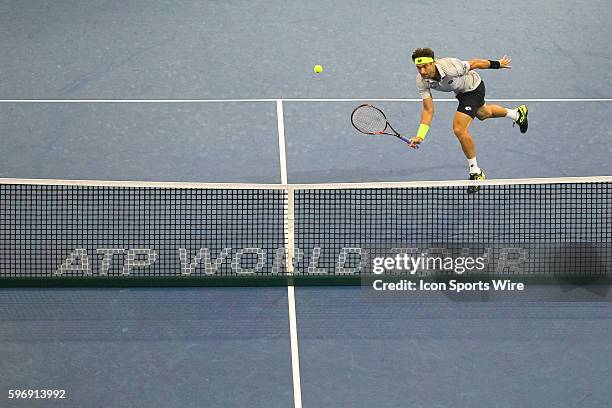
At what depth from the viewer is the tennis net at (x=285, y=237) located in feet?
31.1

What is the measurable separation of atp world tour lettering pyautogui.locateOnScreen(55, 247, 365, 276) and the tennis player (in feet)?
5.31

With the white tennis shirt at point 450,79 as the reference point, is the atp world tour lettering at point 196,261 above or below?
below

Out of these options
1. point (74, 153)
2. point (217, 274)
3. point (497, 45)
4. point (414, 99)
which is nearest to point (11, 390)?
point (217, 274)

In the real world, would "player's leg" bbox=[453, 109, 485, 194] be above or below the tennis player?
below

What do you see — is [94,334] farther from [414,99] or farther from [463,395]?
[414,99]

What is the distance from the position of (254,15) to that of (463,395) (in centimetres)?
839

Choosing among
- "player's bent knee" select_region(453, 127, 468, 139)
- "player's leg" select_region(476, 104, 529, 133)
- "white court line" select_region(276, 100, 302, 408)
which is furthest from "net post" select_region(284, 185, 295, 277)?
"player's leg" select_region(476, 104, 529, 133)

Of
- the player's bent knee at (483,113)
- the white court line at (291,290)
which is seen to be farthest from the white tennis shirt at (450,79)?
the white court line at (291,290)

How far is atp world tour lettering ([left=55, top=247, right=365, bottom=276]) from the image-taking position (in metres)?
9.55

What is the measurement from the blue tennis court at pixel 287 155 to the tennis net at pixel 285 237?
284mm

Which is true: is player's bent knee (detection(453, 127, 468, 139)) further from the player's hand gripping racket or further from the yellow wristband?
the player's hand gripping racket

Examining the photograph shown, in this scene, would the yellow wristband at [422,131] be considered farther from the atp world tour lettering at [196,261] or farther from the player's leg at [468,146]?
the atp world tour lettering at [196,261]

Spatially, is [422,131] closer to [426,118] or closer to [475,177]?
[426,118]

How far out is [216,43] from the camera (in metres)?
14.5
